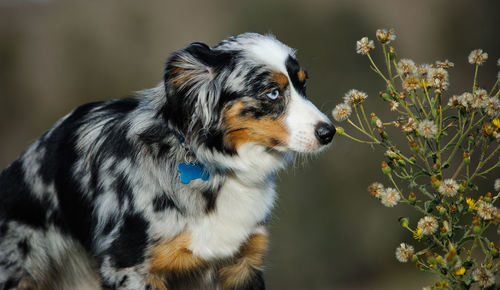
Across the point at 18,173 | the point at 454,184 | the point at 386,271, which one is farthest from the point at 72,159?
the point at 386,271

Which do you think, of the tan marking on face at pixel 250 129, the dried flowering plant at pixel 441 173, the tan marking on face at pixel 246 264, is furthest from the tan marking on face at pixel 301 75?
the tan marking on face at pixel 246 264

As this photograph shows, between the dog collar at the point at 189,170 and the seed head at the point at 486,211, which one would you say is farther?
the dog collar at the point at 189,170

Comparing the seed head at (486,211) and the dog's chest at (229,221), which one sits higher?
the seed head at (486,211)

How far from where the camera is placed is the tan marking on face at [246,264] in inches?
115

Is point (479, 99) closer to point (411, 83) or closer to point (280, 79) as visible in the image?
point (411, 83)

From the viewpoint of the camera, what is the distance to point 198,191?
2.76m

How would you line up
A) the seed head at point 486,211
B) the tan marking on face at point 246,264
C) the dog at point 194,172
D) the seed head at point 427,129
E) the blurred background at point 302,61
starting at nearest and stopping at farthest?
the seed head at point 486,211 → the seed head at point 427,129 → the dog at point 194,172 → the tan marking on face at point 246,264 → the blurred background at point 302,61

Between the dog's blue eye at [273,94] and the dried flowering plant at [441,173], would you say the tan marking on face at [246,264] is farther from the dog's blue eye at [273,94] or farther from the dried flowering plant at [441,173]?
the dried flowering plant at [441,173]

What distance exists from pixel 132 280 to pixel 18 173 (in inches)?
42.9

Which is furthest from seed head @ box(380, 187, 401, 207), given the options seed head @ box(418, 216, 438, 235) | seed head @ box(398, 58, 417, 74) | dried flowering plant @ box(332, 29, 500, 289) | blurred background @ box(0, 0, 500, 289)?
blurred background @ box(0, 0, 500, 289)

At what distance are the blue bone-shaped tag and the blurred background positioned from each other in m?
3.40

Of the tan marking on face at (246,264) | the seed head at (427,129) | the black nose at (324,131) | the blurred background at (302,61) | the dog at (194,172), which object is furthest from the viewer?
the blurred background at (302,61)

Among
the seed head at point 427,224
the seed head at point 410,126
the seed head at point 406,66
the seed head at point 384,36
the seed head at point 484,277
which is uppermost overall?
the seed head at point 384,36

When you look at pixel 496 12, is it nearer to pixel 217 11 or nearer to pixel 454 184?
pixel 217 11
